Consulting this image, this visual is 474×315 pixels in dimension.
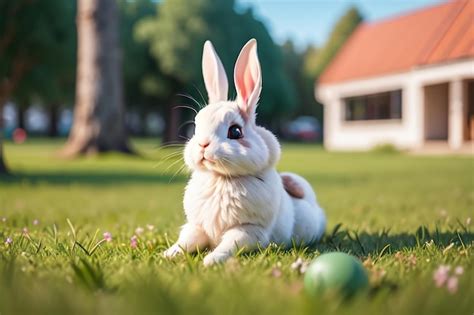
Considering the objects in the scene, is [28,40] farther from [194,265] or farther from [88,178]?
[194,265]

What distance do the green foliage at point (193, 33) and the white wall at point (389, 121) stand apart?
569 centimetres

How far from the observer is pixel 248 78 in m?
3.51

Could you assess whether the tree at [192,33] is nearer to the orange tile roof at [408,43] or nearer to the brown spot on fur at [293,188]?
the orange tile roof at [408,43]

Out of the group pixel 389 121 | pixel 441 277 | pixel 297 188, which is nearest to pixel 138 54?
pixel 389 121

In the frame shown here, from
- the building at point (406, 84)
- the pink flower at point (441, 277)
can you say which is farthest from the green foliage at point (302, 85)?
the pink flower at point (441, 277)

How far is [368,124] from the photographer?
27781mm

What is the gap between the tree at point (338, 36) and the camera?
4841cm

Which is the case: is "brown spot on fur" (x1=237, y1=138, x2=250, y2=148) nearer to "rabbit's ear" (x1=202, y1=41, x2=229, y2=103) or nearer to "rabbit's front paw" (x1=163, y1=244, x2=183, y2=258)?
"rabbit's ear" (x1=202, y1=41, x2=229, y2=103)

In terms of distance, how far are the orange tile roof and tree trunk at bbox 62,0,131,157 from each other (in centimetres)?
1099

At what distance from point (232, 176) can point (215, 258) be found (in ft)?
1.84

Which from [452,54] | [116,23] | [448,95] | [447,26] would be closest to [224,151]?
[116,23]

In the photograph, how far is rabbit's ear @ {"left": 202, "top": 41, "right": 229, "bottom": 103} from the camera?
11.6 ft

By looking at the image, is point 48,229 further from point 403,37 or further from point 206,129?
point 403,37

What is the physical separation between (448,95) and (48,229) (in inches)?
917
